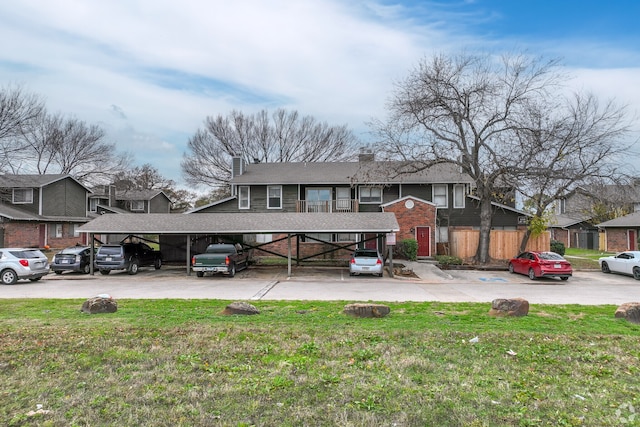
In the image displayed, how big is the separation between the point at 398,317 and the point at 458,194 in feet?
75.0

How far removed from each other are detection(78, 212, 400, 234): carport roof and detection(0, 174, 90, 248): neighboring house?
53.3ft

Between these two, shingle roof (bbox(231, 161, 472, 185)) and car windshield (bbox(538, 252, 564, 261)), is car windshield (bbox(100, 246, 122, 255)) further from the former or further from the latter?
car windshield (bbox(538, 252, 564, 261))

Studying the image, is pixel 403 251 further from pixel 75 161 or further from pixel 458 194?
pixel 75 161

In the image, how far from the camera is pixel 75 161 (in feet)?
158

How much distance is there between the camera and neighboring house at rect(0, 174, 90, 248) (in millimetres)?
32062

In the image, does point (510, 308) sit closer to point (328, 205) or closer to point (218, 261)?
point (218, 261)

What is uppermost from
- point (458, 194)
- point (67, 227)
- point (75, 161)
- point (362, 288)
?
point (75, 161)

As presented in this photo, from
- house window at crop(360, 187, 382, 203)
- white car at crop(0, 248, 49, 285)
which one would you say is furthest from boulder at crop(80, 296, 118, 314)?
house window at crop(360, 187, 382, 203)

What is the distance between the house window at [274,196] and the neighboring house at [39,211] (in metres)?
19.2

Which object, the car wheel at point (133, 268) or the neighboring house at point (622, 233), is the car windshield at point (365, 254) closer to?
the car wheel at point (133, 268)

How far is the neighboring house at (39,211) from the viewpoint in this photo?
3206 cm

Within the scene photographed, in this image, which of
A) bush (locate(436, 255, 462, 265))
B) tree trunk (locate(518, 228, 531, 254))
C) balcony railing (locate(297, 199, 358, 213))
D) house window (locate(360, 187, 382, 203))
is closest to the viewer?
bush (locate(436, 255, 462, 265))

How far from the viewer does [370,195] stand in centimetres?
3027

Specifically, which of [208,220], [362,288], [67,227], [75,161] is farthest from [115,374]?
[75,161]
